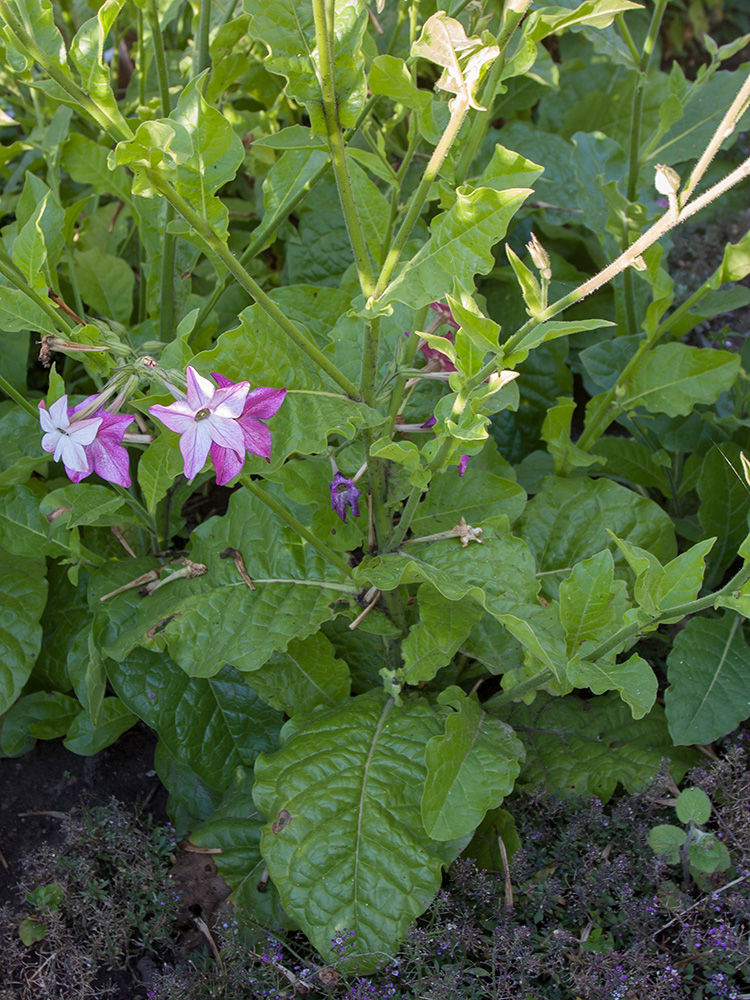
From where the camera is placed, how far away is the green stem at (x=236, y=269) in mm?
1075

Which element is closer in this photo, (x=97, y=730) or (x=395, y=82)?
(x=395, y=82)

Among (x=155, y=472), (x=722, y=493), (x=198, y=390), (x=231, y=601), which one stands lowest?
(x=231, y=601)

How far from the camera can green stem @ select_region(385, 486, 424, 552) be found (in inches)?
54.7

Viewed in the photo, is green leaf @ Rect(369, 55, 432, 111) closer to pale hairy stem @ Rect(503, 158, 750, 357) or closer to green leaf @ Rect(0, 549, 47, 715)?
pale hairy stem @ Rect(503, 158, 750, 357)

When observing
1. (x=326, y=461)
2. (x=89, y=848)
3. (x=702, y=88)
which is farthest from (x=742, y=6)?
(x=89, y=848)

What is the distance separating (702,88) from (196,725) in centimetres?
192

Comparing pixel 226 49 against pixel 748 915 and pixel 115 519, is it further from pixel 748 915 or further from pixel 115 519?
pixel 748 915

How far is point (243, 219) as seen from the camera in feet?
8.07

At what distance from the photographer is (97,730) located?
1.81 metres

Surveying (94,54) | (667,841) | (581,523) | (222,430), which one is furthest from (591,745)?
(94,54)

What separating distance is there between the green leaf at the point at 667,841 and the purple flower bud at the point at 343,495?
0.79 metres

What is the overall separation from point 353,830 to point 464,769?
0.72 feet

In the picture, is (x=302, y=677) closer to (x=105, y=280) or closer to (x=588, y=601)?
(x=588, y=601)

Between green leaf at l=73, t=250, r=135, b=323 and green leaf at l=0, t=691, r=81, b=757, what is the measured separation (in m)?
0.90
